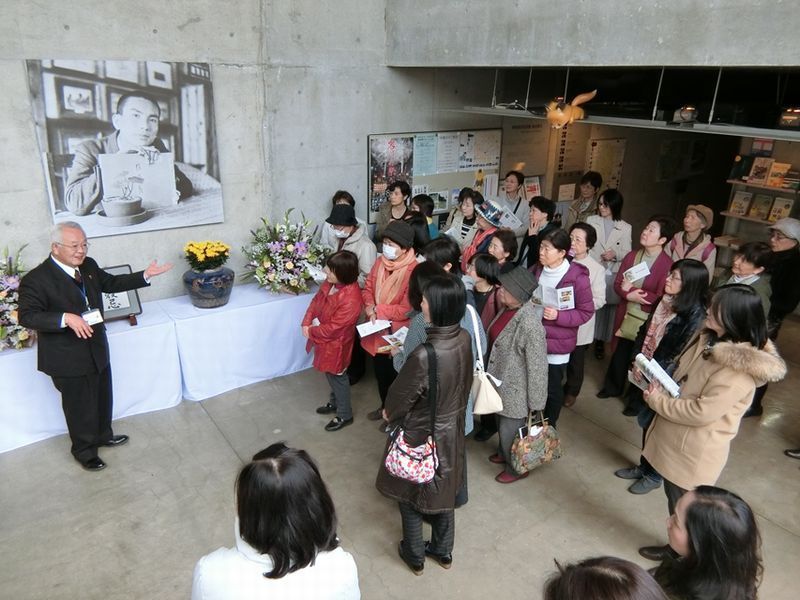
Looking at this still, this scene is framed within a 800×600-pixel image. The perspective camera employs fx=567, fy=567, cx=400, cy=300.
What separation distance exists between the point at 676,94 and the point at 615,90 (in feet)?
3.08

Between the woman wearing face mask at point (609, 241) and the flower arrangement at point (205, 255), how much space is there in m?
3.35

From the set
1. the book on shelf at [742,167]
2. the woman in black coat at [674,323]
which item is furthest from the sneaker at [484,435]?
the book on shelf at [742,167]

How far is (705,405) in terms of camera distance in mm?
2627

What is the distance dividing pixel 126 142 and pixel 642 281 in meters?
4.14

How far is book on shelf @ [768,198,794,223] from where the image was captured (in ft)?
21.0

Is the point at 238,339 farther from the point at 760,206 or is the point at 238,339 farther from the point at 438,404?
the point at 760,206

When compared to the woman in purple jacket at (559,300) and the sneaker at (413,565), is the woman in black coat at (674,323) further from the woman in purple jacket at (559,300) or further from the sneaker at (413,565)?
the sneaker at (413,565)

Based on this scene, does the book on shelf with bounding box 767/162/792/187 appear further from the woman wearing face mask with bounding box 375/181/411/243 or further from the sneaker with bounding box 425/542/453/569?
the sneaker with bounding box 425/542/453/569

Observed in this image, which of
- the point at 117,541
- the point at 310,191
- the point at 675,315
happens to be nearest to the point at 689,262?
the point at 675,315

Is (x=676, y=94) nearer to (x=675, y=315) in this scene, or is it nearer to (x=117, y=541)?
(x=675, y=315)

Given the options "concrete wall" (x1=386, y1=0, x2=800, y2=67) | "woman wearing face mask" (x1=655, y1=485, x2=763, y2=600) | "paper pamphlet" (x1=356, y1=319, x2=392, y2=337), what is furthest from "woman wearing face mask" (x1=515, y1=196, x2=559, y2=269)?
"woman wearing face mask" (x1=655, y1=485, x2=763, y2=600)

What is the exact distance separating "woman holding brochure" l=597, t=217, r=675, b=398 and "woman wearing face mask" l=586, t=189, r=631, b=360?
0.56m

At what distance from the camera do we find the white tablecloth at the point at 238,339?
4.56 m

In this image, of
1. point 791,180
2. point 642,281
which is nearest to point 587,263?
point 642,281
